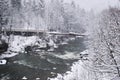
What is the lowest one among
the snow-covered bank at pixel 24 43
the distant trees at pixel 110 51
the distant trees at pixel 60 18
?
the snow-covered bank at pixel 24 43

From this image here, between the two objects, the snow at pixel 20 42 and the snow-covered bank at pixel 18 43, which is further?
the snow at pixel 20 42

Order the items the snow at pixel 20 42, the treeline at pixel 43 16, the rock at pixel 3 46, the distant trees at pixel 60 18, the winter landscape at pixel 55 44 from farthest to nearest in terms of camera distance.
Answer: the distant trees at pixel 60 18 < the treeline at pixel 43 16 < the snow at pixel 20 42 < the rock at pixel 3 46 < the winter landscape at pixel 55 44

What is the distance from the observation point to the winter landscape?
1345 centimetres

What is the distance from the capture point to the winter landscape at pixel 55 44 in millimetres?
13445

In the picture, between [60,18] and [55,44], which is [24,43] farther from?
[60,18]

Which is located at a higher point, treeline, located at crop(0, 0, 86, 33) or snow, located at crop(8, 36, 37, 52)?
treeline, located at crop(0, 0, 86, 33)

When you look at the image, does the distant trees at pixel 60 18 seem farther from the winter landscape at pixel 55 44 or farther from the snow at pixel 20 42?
the snow at pixel 20 42

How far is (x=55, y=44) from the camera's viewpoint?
56344mm

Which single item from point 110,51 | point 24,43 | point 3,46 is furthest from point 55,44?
point 110,51

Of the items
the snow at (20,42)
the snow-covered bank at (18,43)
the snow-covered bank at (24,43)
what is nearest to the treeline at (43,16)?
the snow at (20,42)

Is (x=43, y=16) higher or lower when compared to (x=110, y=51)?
higher

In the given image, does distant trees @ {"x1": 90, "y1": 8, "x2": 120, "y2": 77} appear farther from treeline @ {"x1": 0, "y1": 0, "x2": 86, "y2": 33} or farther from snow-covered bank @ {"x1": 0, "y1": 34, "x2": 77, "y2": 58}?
treeline @ {"x1": 0, "y1": 0, "x2": 86, "y2": 33}

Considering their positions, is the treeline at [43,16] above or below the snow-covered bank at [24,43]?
above

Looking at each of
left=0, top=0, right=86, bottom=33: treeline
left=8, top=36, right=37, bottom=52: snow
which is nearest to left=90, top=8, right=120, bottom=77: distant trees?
left=8, top=36, right=37, bottom=52: snow
